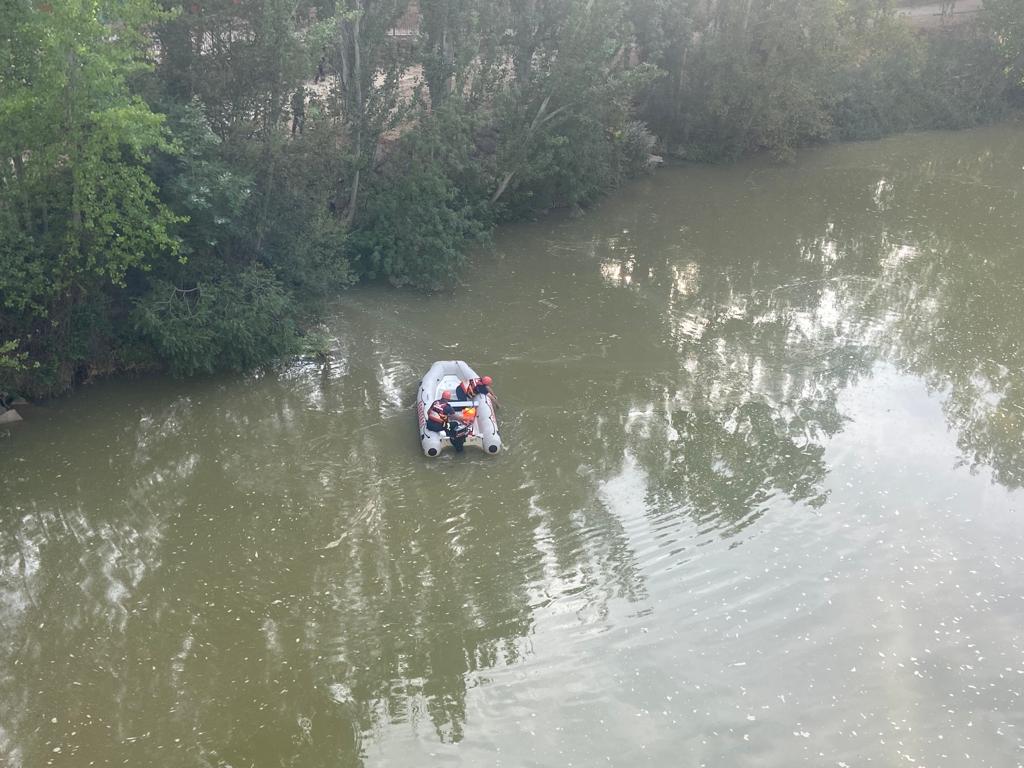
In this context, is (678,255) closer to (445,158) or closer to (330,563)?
(445,158)

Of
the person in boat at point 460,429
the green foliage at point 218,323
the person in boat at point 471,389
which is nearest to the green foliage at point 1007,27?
the person in boat at point 471,389

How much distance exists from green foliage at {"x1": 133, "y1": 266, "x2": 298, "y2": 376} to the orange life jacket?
128 inches

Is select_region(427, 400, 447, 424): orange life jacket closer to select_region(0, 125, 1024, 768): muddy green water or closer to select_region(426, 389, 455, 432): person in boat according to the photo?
select_region(426, 389, 455, 432): person in boat

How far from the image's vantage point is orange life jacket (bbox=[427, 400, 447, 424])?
12867 millimetres

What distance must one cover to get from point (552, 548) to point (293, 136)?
30.6 feet

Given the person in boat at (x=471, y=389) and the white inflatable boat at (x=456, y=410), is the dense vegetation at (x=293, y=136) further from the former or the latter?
the person in boat at (x=471, y=389)

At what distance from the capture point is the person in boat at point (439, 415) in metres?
12.9

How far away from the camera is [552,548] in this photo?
37.2 feet

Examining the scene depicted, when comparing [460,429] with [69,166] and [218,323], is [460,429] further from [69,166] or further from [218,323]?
[69,166]

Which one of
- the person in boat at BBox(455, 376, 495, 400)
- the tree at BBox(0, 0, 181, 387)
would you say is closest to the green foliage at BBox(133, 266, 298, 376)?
the tree at BBox(0, 0, 181, 387)

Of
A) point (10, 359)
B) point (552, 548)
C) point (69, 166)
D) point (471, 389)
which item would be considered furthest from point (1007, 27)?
point (10, 359)

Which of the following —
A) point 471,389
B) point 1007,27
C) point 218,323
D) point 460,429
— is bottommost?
point 460,429

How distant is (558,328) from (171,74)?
26.2 ft

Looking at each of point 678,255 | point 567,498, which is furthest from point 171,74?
point 678,255
